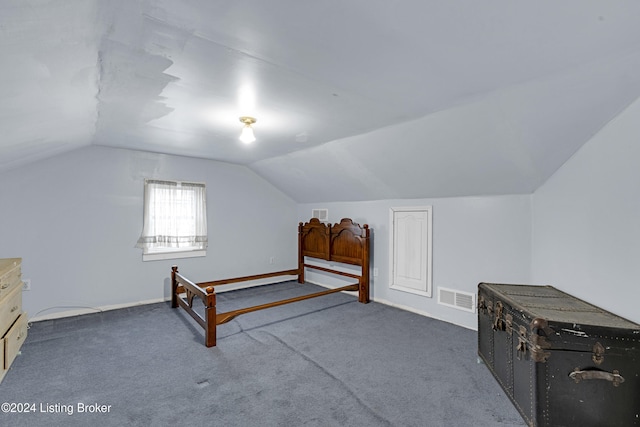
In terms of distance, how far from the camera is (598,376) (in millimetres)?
1758

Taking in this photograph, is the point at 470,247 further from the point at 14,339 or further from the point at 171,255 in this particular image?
the point at 14,339

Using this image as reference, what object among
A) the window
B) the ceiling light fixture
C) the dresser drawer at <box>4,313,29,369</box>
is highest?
the ceiling light fixture

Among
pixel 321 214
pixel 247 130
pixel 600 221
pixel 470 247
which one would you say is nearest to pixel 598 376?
pixel 600 221

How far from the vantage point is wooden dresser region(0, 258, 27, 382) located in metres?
2.48

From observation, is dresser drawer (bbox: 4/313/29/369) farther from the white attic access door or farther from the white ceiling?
the white attic access door

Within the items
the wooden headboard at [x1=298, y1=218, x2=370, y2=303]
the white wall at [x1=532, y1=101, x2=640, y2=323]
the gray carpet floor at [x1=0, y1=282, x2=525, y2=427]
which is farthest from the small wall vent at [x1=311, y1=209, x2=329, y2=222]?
the white wall at [x1=532, y1=101, x2=640, y2=323]

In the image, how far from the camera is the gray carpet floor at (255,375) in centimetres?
206

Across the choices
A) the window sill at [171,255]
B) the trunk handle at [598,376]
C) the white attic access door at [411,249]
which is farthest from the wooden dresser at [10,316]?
the white attic access door at [411,249]

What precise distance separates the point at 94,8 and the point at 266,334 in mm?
3097

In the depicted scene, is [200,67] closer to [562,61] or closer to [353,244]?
Result: [562,61]

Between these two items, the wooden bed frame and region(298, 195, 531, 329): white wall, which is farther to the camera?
the wooden bed frame

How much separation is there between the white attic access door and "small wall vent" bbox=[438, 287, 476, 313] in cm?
19

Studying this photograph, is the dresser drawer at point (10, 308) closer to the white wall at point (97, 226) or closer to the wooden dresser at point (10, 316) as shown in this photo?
the wooden dresser at point (10, 316)

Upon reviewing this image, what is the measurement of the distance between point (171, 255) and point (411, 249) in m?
3.61
